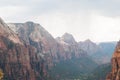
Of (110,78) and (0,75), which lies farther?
(110,78)

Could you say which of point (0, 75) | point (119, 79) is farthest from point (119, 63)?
point (0, 75)

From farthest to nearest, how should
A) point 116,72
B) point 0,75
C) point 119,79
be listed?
point 116,72
point 119,79
point 0,75

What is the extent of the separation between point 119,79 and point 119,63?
16.3 m

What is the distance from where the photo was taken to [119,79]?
515ft

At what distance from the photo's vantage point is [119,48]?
178 m

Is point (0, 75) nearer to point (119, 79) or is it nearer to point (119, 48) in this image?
point (119, 79)

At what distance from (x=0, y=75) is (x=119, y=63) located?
85394mm

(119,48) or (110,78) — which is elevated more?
(119,48)

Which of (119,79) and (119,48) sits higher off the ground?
(119,48)

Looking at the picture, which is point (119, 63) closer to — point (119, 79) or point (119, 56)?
point (119, 56)

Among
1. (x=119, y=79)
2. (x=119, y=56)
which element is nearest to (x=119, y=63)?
(x=119, y=56)

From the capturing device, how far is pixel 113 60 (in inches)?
6949

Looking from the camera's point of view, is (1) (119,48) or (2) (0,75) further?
(1) (119,48)

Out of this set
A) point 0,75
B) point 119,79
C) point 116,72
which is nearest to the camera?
point 0,75
